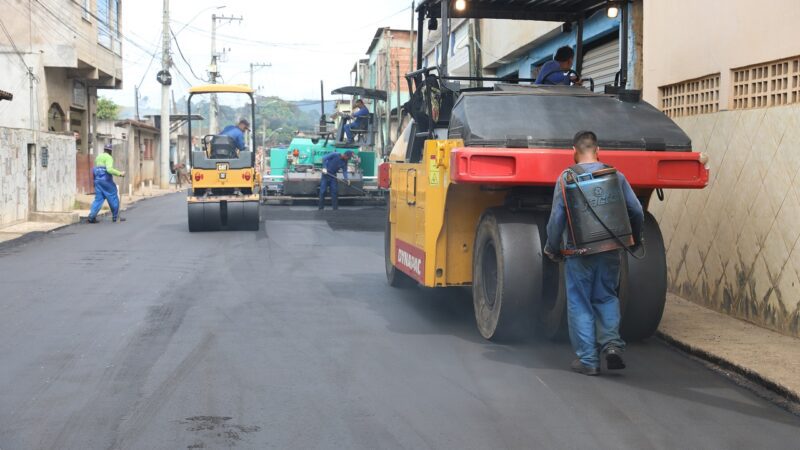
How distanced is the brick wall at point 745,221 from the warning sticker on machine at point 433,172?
115 inches

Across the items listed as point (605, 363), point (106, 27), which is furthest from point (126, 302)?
point (106, 27)

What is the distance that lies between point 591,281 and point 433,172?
1817mm

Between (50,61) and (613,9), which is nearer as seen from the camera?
(613,9)

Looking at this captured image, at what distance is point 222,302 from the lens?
32.3 feet

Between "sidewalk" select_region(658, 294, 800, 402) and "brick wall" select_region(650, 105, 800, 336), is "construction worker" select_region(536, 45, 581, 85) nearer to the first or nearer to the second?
"brick wall" select_region(650, 105, 800, 336)

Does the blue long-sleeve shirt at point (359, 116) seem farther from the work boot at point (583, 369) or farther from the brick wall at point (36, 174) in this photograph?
the work boot at point (583, 369)

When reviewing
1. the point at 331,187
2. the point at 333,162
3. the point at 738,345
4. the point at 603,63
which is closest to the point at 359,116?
the point at 333,162

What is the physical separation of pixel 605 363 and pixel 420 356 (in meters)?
1.35

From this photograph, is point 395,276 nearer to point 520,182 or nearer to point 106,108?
point 520,182

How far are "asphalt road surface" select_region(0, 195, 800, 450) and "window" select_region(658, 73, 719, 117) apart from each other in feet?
10.2

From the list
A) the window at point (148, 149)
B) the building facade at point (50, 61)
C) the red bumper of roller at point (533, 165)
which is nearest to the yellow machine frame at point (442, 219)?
the red bumper of roller at point (533, 165)

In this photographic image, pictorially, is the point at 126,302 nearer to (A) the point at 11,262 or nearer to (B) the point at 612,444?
(A) the point at 11,262

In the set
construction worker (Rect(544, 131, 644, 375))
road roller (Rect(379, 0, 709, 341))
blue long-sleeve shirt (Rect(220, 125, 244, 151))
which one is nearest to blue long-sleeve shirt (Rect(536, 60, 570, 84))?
road roller (Rect(379, 0, 709, 341))

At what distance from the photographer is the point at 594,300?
6.85 m
